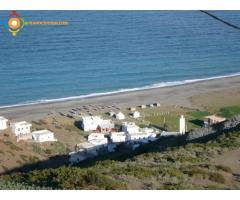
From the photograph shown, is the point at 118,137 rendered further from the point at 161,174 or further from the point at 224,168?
the point at 161,174

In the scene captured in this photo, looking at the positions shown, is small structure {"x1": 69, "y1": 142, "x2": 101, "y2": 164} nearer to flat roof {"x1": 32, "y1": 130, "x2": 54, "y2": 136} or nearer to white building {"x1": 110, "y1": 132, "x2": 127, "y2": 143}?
white building {"x1": 110, "y1": 132, "x2": 127, "y2": 143}

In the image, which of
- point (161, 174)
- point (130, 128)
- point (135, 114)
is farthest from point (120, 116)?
point (161, 174)

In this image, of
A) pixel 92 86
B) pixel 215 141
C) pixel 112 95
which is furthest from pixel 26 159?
pixel 92 86

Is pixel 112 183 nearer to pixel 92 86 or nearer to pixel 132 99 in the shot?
pixel 132 99

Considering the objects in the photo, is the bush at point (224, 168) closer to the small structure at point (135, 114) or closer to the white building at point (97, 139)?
the white building at point (97, 139)

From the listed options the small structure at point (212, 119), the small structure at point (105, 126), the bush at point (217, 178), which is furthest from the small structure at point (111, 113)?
the bush at point (217, 178)

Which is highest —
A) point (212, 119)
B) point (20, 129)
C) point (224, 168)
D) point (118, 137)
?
point (224, 168)
